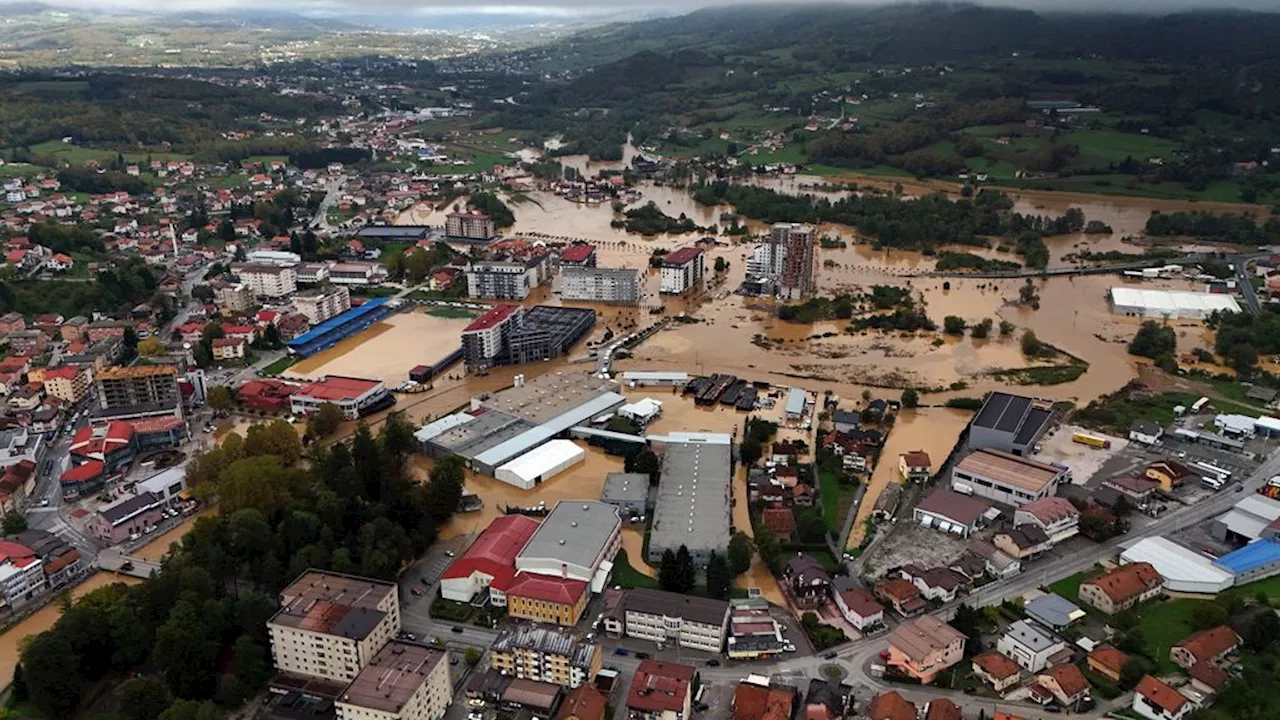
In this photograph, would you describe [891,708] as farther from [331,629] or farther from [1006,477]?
[331,629]

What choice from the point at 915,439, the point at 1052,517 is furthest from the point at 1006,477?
the point at 915,439

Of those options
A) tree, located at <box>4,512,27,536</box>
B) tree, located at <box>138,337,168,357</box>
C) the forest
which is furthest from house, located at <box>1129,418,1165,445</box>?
tree, located at <box>138,337,168,357</box>

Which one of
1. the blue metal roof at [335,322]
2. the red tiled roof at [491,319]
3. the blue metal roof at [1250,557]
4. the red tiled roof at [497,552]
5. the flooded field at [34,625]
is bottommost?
the flooded field at [34,625]

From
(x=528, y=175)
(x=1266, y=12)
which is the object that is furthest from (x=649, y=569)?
(x=1266, y=12)

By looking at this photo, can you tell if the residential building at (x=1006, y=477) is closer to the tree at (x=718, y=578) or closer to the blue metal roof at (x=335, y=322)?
the tree at (x=718, y=578)

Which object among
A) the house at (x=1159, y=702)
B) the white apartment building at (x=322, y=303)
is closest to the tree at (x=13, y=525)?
the white apartment building at (x=322, y=303)

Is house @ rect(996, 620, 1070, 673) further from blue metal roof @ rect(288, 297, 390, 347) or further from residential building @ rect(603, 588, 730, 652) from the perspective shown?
blue metal roof @ rect(288, 297, 390, 347)

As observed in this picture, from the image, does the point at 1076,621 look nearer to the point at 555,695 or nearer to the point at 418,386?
the point at 555,695
